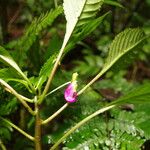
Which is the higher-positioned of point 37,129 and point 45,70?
point 45,70

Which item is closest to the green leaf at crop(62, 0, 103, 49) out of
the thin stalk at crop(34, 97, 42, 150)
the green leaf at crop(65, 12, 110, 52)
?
the green leaf at crop(65, 12, 110, 52)

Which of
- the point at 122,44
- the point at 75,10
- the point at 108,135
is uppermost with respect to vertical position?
the point at 75,10

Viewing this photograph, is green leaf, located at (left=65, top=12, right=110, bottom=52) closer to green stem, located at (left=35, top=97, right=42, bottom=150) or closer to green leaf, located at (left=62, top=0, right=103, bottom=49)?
green leaf, located at (left=62, top=0, right=103, bottom=49)

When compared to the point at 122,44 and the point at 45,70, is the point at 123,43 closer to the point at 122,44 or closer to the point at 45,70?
the point at 122,44

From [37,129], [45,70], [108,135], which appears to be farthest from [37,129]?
[108,135]

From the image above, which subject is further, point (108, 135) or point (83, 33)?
point (108, 135)

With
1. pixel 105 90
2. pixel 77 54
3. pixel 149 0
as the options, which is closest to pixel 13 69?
pixel 105 90

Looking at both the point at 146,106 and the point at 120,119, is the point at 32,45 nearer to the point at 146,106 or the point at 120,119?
the point at 120,119

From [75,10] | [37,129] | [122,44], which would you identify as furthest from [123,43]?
[37,129]

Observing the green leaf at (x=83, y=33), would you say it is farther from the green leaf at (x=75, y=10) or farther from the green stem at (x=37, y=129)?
the green stem at (x=37, y=129)

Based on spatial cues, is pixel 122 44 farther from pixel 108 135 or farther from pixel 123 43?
pixel 108 135

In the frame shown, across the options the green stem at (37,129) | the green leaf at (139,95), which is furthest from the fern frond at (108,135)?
the green leaf at (139,95)
